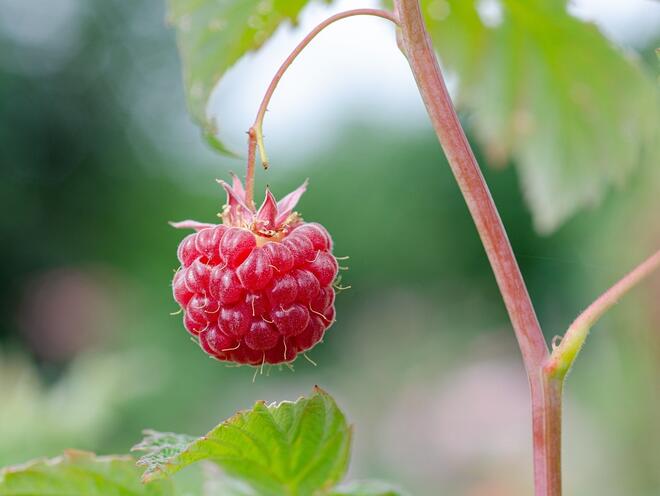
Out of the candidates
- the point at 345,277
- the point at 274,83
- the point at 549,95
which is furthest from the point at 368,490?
the point at 345,277

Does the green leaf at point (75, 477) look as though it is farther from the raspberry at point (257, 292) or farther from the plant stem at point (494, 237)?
the plant stem at point (494, 237)

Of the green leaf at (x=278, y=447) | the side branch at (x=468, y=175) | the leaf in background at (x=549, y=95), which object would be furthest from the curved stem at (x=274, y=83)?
the leaf in background at (x=549, y=95)

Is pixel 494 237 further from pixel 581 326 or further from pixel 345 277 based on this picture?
pixel 345 277

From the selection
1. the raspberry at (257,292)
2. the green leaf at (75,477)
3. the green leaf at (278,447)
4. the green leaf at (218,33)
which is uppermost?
the green leaf at (218,33)

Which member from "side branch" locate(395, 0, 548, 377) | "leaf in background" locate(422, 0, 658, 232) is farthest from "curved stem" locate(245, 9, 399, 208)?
"leaf in background" locate(422, 0, 658, 232)

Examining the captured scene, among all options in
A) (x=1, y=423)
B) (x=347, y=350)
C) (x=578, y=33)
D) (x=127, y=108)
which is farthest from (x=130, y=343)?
(x=578, y=33)

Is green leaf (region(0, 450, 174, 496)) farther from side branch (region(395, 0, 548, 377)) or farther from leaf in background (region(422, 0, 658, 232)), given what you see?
leaf in background (region(422, 0, 658, 232))

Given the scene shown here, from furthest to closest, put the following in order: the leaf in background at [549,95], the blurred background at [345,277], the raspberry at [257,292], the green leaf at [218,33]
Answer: the blurred background at [345,277] < the leaf in background at [549,95] < the green leaf at [218,33] < the raspberry at [257,292]
